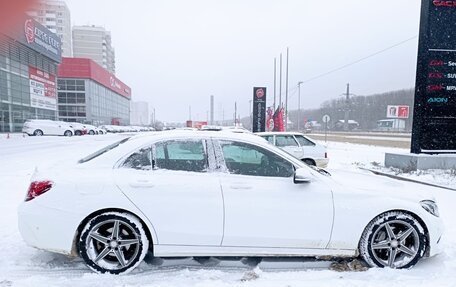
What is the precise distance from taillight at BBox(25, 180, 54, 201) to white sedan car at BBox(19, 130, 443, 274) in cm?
1

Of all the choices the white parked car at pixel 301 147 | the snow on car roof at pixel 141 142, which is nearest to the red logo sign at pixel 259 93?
the white parked car at pixel 301 147

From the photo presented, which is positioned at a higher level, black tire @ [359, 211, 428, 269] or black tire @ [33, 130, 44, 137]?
black tire @ [359, 211, 428, 269]

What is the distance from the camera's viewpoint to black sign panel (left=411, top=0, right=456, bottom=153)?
9609 mm

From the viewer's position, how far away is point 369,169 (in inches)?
431

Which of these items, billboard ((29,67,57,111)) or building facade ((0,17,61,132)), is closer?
building facade ((0,17,61,132))

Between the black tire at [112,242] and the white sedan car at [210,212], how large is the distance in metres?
0.01

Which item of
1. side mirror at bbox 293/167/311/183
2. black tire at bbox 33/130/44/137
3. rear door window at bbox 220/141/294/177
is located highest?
rear door window at bbox 220/141/294/177

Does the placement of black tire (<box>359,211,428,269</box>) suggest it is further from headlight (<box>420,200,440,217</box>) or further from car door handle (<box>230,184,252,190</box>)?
car door handle (<box>230,184,252,190</box>)

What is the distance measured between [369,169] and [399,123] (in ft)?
270

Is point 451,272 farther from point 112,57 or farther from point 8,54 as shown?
point 112,57

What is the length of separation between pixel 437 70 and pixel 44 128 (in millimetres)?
35255

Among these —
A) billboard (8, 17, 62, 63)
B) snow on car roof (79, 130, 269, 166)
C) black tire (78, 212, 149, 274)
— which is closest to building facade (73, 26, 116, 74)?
billboard (8, 17, 62, 63)

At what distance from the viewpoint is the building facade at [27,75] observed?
35.0m

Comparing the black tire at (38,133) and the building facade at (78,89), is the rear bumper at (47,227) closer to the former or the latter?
the black tire at (38,133)
